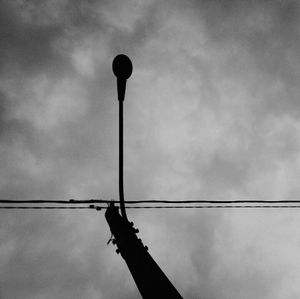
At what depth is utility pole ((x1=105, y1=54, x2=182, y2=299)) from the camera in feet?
10.0

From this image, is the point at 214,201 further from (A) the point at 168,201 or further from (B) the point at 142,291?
(B) the point at 142,291

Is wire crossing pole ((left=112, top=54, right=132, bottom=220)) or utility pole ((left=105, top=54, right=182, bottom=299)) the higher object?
wire crossing pole ((left=112, top=54, right=132, bottom=220))

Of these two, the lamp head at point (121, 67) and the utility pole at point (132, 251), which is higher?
the lamp head at point (121, 67)

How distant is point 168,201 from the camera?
210 inches

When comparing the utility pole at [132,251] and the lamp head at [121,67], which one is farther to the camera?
the lamp head at [121,67]

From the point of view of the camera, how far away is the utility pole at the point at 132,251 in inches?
120

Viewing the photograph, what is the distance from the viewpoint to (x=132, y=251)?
3.59m

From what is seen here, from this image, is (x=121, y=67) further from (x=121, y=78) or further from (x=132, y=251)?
(x=132, y=251)

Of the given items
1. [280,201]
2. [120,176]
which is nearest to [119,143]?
[120,176]

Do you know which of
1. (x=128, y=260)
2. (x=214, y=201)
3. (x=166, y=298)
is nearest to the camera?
(x=166, y=298)

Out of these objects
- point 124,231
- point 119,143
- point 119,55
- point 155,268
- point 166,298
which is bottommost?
point 166,298

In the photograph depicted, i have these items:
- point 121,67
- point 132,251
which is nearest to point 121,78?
point 121,67

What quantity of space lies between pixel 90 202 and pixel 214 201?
2180 millimetres

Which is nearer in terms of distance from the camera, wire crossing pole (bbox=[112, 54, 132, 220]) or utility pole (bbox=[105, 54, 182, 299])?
utility pole (bbox=[105, 54, 182, 299])
